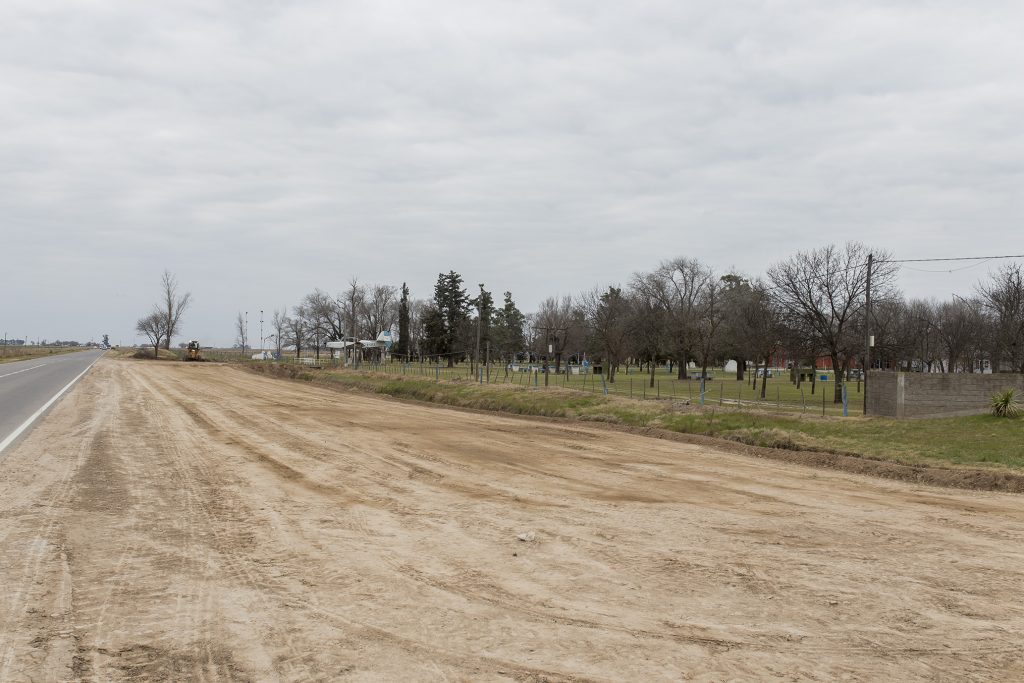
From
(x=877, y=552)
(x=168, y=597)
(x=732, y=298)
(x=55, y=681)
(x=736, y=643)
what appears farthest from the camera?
(x=732, y=298)

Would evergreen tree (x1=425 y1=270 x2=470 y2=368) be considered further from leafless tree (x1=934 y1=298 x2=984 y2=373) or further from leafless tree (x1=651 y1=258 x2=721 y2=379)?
leafless tree (x1=934 y1=298 x2=984 y2=373)

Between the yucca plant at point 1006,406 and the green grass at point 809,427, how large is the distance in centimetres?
39

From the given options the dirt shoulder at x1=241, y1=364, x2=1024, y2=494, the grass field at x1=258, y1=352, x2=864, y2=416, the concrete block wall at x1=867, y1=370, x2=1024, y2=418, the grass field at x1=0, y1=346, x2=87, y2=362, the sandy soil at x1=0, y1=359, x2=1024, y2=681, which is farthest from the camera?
the grass field at x1=0, y1=346, x2=87, y2=362

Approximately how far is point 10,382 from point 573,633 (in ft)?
130

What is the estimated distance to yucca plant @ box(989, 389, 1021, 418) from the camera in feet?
70.1

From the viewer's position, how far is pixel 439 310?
10638 centimetres

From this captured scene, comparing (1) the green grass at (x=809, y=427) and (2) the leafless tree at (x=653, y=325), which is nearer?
(1) the green grass at (x=809, y=427)

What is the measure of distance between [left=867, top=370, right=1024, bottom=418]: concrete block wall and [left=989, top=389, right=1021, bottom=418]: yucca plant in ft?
4.85

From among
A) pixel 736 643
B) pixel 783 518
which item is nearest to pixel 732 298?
pixel 783 518

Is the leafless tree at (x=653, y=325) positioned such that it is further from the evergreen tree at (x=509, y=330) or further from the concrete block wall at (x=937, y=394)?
the evergreen tree at (x=509, y=330)

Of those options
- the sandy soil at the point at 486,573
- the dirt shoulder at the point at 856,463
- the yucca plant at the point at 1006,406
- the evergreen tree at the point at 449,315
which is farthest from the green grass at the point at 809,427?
the evergreen tree at the point at 449,315

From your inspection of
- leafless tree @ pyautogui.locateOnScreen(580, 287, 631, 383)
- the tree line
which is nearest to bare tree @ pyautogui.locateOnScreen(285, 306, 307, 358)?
the tree line

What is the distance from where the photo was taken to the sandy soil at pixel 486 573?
5211mm

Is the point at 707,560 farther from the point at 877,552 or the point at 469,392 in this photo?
the point at 469,392
